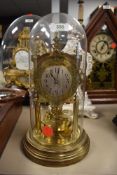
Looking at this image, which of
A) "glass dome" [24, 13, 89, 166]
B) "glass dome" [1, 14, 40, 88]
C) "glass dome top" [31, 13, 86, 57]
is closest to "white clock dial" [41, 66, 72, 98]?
"glass dome" [24, 13, 89, 166]

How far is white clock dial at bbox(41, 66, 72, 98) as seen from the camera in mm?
535

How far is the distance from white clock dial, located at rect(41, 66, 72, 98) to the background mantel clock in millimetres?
282

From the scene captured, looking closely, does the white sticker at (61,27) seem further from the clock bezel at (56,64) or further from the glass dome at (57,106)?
the clock bezel at (56,64)

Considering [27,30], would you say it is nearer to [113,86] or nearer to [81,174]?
[113,86]

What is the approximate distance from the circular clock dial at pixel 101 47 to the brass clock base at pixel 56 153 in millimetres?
354

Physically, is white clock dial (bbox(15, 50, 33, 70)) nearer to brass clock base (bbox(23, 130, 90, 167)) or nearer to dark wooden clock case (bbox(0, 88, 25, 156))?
dark wooden clock case (bbox(0, 88, 25, 156))

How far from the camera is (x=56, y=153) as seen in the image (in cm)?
51

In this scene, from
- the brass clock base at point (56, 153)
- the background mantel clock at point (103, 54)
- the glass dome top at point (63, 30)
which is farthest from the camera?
the background mantel clock at point (103, 54)

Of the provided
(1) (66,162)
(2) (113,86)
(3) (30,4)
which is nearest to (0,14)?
(3) (30,4)

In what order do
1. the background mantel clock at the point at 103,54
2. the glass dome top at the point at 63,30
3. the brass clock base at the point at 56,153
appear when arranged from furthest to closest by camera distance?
1. the background mantel clock at the point at 103,54
2. the glass dome top at the point at 63,30
3. the brass clock base at the point at 56,153

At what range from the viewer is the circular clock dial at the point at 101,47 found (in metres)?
0.81

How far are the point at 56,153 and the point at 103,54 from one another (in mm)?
417

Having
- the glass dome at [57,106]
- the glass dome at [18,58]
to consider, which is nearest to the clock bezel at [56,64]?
the glass dome at [57,106]

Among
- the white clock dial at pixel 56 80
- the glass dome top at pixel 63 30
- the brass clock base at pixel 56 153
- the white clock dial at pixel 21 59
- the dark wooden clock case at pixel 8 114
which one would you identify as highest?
the glass dome top at pixel 63 30
